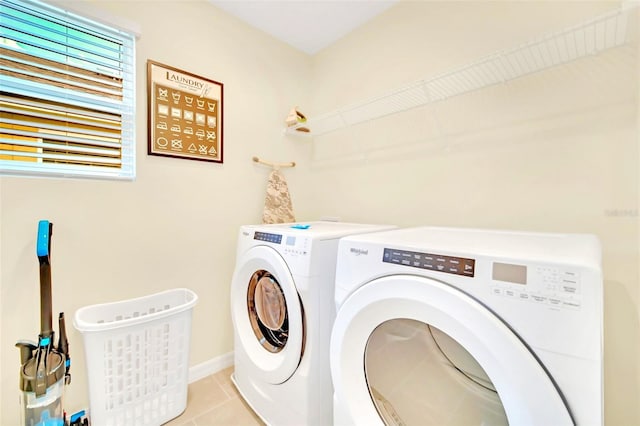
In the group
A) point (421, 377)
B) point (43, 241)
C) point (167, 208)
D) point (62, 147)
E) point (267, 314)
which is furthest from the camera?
point (167, 208)

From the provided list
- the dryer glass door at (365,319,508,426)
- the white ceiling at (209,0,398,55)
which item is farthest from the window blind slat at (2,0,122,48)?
the dryer glass door at (365,319,508,426)

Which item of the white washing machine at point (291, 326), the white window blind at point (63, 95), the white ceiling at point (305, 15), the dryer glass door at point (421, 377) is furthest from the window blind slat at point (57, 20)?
the dryer glass door at point (421, 377)

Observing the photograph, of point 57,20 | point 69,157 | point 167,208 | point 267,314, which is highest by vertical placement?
point 57,20

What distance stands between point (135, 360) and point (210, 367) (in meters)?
0.59

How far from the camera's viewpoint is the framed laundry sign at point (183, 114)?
58.4 inches

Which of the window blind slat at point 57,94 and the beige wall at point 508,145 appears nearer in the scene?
the beige wall at point 508,145

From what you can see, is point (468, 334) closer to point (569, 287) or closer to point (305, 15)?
point (569, 287)

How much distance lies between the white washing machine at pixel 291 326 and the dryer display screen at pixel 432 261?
39cm

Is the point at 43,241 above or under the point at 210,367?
above

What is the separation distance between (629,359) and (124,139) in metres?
2.41

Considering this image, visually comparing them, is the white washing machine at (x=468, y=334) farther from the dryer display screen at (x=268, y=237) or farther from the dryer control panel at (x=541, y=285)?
the dryer display screen at (x=268, y=237)

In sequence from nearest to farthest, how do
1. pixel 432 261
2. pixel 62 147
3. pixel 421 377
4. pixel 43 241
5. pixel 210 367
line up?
pixel 432 261, pixel 421 377, pixel 43 241, pixel 62 147, pixel 210 367

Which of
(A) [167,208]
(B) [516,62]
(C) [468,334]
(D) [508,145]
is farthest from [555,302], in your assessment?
(A) [167,208]

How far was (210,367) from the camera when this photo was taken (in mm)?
1706
